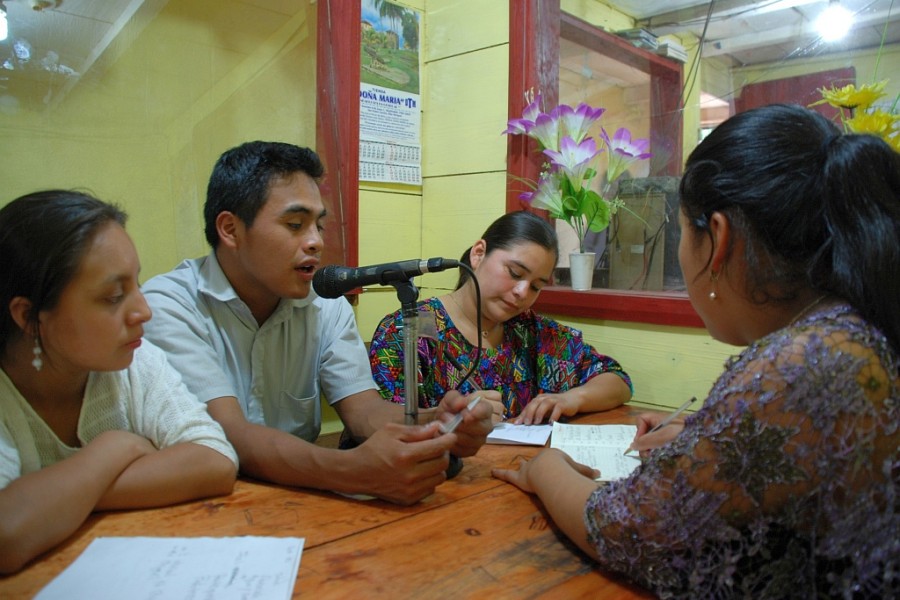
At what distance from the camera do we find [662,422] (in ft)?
4.46

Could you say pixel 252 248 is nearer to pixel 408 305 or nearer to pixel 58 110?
pixel 408 305

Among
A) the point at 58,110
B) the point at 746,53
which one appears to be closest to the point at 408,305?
the point at 58,110

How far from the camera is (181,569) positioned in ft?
2.69

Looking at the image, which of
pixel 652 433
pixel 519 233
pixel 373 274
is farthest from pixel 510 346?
pixel 373 274

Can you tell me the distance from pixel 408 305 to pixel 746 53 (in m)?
1.83

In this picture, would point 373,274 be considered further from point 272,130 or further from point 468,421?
point 272,130

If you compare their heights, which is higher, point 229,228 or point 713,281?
point 229,228

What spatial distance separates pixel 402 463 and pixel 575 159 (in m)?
1.51

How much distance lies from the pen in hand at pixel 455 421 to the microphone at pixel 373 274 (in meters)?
0.30

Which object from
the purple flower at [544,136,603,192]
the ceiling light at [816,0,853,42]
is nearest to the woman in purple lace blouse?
the purple flower at [544,136,603,192]

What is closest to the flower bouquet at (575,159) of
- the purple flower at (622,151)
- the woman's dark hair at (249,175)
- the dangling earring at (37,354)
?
the purple flower at (622,151)

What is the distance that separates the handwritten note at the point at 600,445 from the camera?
4.14 feet

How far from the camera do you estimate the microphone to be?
110 cm

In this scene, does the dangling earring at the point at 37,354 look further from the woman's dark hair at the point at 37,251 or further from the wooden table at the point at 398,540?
the wooden table at the point at 398,540
